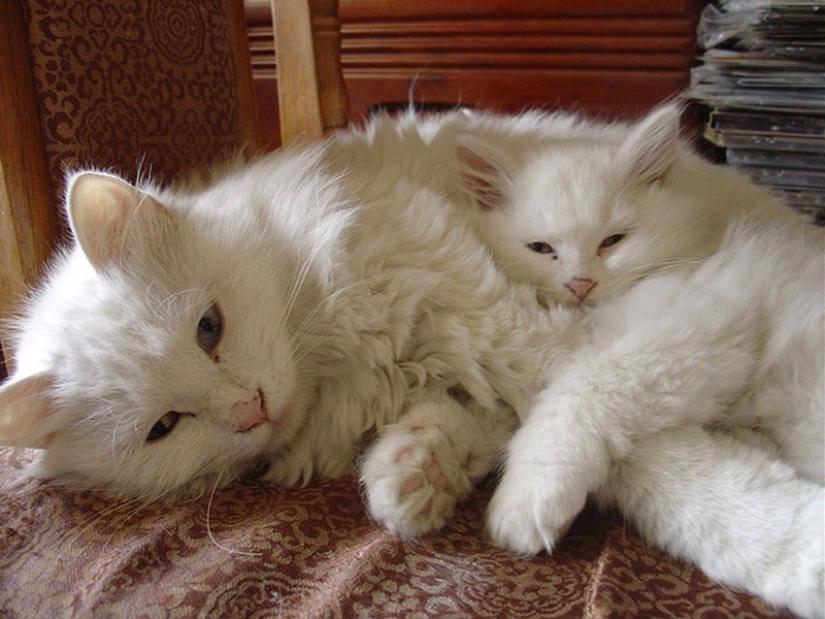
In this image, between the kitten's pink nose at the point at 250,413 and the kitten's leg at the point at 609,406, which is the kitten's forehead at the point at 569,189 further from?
the kitten's pink nose at the point at 250,413

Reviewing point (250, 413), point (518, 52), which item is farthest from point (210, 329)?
point (518, 52)

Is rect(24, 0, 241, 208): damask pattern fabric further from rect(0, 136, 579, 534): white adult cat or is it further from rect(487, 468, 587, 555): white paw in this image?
rect(487, 468, 587, 555): white paw

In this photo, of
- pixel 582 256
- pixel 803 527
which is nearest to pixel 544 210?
pixel 582 256

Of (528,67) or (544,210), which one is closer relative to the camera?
(544,210)

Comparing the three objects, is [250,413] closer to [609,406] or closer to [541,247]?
[609,406]

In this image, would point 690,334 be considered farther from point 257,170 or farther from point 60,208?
point 60,208

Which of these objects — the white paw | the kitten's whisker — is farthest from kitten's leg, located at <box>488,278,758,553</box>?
the kitten's whisker

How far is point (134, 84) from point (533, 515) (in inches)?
38.6

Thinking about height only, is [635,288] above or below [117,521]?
above

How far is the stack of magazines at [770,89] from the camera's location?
1575mm

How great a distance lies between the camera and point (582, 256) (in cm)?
110

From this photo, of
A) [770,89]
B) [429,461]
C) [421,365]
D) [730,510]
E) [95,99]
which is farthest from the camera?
[770,89]

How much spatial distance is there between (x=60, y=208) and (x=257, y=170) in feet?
1.06

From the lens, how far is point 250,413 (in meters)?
0.86
